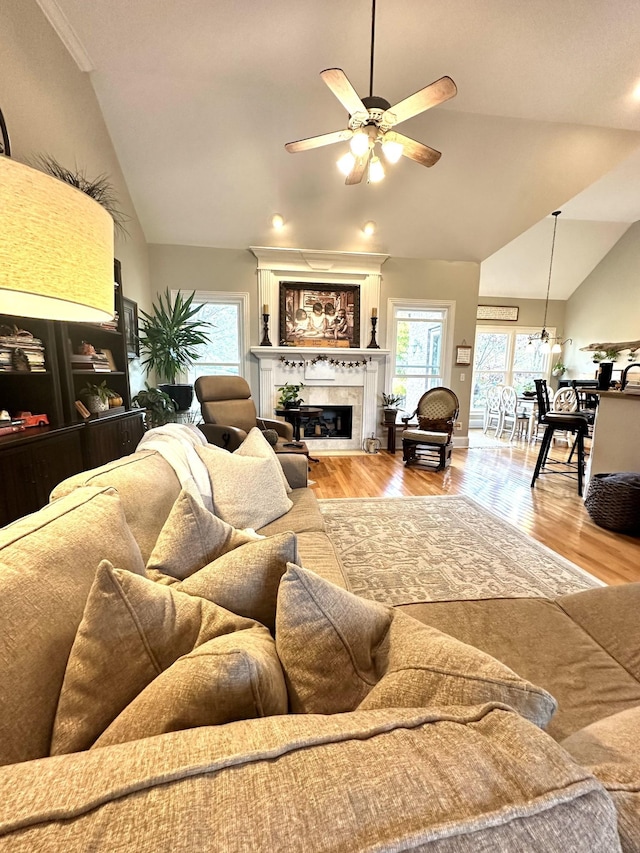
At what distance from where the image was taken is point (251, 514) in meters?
1.75

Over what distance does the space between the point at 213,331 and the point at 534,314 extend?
686cm

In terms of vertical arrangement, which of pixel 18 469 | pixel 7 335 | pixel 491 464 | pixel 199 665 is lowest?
pixel 491 464

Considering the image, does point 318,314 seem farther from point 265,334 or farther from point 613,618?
point 613,618

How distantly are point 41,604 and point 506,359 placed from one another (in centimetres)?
883

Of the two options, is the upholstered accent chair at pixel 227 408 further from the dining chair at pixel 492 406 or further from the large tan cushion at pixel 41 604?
the dining chair at pixel 492 406

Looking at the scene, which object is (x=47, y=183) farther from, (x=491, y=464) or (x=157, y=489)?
(x=491, y=464)

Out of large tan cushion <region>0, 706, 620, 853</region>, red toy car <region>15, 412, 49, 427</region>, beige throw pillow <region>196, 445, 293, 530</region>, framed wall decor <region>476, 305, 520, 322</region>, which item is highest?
framed wall decor <region>476, 305, 520, 322</region>

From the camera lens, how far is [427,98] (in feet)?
7.44

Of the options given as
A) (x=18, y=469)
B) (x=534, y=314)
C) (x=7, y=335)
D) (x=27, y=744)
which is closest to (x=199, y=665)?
(x=27, y=744)

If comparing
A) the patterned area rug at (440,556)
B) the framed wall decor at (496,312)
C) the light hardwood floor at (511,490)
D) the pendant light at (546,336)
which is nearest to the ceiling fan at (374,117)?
the patterned area rug at (440,556)

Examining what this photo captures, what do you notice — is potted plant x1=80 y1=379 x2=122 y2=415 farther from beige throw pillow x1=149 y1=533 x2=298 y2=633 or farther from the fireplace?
the fireplace

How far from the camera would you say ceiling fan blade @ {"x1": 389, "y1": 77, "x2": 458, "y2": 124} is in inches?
83.6

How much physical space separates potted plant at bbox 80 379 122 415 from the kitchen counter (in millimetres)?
4133

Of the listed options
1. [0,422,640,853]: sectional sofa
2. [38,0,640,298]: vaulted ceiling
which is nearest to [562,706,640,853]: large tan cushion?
[0,422,640,853]: sectional sofa
